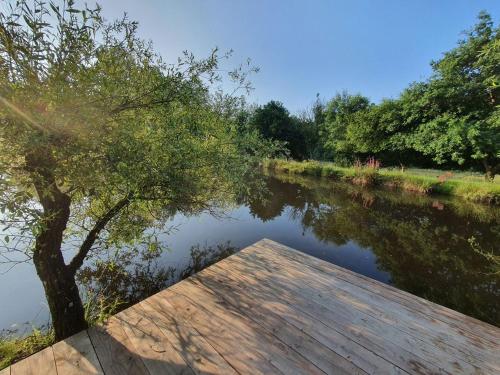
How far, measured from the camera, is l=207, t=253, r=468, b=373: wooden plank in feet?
4.50

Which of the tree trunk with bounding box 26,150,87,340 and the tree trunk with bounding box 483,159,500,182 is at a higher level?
the tree trunk with bounding box 483,159,500,182

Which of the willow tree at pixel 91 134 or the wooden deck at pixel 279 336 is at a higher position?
the willow tree at pixel 91 134

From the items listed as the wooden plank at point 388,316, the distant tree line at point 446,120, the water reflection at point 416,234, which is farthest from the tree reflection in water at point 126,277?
the distant tree line at point 446,120

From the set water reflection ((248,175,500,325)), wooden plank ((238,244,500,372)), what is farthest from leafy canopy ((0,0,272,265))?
water reflection ((248,175,500,325))

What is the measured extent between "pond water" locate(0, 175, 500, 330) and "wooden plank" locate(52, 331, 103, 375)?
3.74ft

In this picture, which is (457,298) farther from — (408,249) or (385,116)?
(385,116)

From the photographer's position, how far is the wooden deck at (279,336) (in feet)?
4.41

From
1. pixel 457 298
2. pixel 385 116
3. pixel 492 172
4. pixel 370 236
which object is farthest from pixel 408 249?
pixel 385 116

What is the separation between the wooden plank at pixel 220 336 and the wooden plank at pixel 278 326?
168 millimetres

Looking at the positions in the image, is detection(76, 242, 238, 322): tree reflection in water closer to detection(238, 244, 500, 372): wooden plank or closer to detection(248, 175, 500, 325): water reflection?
detection(238, 244, 500, 372): wooden plank

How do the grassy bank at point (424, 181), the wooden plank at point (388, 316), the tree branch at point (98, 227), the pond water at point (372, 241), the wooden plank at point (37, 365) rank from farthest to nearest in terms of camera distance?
the grassy bank at point (424, 181) → the pond water at point (372, 241) → the tree branch at point (98, 227) → the wooden plank at point (388, 316) → the wooden plank at point (37, 365)

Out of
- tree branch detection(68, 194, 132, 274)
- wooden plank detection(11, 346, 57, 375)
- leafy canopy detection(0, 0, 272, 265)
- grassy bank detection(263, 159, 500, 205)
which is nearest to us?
leafy canopy detection(0, 0, 272, 265)

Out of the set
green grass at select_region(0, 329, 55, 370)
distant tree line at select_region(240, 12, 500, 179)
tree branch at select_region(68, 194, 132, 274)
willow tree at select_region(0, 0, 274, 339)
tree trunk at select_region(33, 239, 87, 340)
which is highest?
distant tree line at select_region(240, 12, 500, 179)

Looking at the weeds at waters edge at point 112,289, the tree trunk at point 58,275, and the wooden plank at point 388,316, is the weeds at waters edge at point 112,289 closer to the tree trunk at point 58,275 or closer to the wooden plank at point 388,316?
the tree trunk at point 58,275
